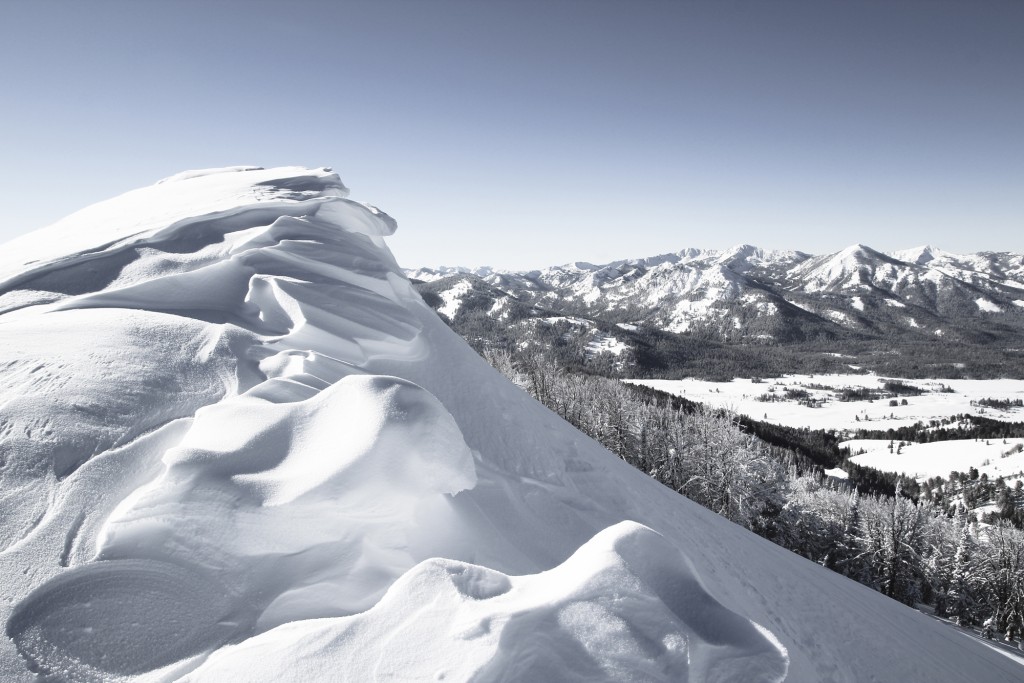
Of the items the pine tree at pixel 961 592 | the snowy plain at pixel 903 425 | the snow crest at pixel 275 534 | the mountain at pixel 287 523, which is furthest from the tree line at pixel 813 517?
the snowy plain at pixel 903 425

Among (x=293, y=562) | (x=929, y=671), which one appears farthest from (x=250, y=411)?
(x=929, y=671)

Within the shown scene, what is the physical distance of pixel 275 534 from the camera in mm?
3369

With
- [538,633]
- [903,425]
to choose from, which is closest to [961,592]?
[538,633]

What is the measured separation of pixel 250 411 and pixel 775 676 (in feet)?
15.0

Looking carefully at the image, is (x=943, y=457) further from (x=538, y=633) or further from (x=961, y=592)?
(x=538, y=633)

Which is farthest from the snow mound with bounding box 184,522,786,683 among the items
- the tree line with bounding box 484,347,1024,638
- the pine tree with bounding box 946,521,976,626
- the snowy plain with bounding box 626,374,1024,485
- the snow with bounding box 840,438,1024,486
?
the snow with bounding box 840,438,1024,486

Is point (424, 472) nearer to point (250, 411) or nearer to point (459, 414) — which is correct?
point (250, 411)

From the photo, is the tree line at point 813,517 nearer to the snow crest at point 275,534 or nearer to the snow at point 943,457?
the snow crest at point 275,534

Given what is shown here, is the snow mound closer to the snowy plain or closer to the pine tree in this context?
the pine tree

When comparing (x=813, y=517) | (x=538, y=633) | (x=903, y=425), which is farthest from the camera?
(x=903, y=425)

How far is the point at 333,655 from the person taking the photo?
9.09 ft

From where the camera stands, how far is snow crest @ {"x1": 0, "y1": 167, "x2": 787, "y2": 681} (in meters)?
2.81

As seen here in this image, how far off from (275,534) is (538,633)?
1.97 m

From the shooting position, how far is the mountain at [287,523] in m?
2.82
